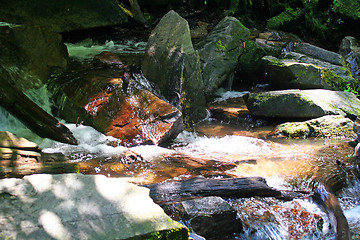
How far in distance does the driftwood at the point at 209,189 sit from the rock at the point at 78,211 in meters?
0.47

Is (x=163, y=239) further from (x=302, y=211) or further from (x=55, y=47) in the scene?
(x=55, y=47)

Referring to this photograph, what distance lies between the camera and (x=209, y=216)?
108 inches

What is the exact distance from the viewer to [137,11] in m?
10.1

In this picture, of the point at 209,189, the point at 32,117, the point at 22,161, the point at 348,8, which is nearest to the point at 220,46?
the point at 32,117

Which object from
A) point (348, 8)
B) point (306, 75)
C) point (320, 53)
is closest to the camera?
point (306, 75)

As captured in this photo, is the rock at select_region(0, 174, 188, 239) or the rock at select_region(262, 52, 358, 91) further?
the rock at select_region(262, 52, 358, 91)

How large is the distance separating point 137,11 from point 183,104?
5.03m

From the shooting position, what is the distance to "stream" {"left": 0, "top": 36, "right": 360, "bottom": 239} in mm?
3119

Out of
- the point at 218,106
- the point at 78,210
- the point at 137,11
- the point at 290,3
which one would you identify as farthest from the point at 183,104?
the point at 290,3

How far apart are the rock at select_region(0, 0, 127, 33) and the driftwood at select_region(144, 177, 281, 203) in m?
6.40

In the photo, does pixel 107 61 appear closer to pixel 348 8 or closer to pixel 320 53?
pixel 320 53

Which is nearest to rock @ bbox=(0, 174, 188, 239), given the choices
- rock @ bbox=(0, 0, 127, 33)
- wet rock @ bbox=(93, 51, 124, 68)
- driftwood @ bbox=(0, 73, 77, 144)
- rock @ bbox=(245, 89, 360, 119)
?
driftwood @ bbox=(0, 73, 77, 144)

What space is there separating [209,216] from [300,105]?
4461 mm

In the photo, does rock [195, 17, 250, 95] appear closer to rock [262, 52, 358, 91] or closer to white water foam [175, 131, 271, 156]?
rock [262, 52, 358, 91]
